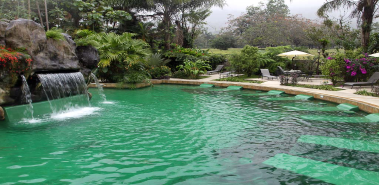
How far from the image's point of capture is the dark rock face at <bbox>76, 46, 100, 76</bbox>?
31.1ft

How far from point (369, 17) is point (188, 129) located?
16456 mm

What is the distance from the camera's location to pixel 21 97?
7.20m

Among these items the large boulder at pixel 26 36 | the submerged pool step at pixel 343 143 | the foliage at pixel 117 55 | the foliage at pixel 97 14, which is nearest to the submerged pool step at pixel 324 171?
the submerged pool step at pixel 343 143

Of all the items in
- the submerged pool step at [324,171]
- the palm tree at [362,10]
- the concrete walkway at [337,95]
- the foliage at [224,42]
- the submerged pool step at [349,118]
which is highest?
the foliage at [224,42]

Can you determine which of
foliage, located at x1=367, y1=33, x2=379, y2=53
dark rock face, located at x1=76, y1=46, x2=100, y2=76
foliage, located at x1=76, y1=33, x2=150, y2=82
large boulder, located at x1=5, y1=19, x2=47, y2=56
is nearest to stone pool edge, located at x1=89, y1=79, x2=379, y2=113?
foliage, located at x1=76, y1=33, x2=150, y2=82

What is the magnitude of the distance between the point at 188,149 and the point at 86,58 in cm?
622

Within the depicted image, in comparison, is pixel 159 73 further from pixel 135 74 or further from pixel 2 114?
pixel 2 114

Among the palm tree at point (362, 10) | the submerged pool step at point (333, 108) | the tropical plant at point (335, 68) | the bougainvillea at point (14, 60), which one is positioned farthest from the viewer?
the palm tree at point (362, 10)

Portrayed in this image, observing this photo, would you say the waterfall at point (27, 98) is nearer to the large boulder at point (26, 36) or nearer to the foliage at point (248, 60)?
the large boulder at point (26, 36)

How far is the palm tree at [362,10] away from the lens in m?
16.8

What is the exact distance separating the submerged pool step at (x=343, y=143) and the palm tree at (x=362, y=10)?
14.1 meters

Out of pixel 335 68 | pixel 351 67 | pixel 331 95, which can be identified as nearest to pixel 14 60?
pixel 331 95

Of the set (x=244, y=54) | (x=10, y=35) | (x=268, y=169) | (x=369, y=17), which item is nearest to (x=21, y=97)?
(x=10, y=35)

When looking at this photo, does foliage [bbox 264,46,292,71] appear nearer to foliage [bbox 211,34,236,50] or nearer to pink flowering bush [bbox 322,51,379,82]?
pink flowering bush [bbox 322,51,379,82]
